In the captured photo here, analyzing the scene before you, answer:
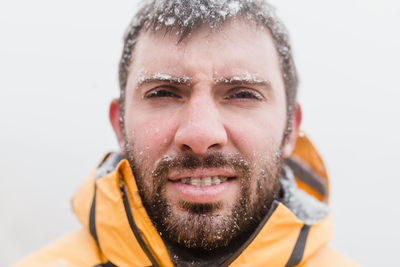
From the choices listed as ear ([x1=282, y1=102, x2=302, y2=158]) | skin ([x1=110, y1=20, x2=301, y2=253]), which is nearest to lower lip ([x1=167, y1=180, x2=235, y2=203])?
skin ([x1=110, y1=20, x2=301, y2=253])

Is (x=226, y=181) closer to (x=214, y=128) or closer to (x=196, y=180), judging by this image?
(x=196, y=180)

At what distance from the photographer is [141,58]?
1.57 m

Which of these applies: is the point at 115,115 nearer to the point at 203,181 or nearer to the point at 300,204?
the point at 203,181

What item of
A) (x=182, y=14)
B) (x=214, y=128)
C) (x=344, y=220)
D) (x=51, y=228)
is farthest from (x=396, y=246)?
(x=51, y=228)

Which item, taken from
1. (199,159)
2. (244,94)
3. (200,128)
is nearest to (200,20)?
(244,94)

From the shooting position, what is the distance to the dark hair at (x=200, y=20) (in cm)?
147

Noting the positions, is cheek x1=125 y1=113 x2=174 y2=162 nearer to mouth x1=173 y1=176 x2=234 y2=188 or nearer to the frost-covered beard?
the frost-covered beard

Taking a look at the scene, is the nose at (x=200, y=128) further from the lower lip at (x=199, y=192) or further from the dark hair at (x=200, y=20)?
the dark hair at (x=200, y=20)

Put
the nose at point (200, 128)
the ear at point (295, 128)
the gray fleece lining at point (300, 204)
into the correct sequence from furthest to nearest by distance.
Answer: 1. the ear at point (295, 128)
2. the gray fleece lining at point (300, 204)
3. the nose at point (200, 128)

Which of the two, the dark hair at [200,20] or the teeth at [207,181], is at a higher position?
the dark hair at [200,20]

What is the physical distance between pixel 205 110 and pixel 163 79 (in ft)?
0.88

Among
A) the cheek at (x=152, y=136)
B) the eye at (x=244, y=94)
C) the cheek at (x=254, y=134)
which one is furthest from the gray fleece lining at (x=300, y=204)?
the cheek at (x=152, y=136)

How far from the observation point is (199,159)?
1.34 meters

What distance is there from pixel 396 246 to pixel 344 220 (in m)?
0.73
